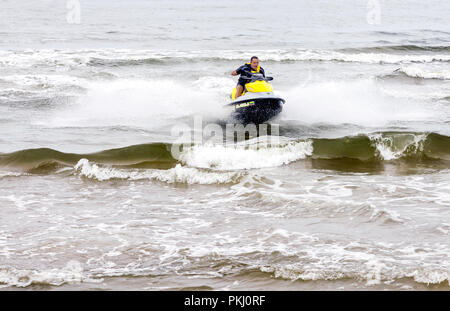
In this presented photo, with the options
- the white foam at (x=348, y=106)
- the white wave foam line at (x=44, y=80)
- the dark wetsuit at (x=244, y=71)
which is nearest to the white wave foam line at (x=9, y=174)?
the dark wetsuit at (x=244, y=71)

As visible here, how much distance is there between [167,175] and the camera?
11.5 metres

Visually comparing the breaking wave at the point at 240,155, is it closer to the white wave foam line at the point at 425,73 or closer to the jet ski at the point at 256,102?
the jet ski at the point at 256,102

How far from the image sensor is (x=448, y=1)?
59.3 metres

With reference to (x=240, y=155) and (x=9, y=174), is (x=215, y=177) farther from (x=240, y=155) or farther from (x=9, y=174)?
(x=9, y=174)

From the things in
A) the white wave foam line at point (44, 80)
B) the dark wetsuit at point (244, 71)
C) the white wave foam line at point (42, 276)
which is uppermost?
the white wave foam line at point (44, 80)

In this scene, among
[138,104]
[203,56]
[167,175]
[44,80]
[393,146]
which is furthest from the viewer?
[203,56]

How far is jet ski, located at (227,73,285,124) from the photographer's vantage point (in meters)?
15.3

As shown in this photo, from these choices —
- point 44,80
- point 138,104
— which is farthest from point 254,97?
point 44,80

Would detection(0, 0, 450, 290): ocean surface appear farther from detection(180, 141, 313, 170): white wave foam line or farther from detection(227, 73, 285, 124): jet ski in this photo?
detection(227, 73, 285, 124): jet ski

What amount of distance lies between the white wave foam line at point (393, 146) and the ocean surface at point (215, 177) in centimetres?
3

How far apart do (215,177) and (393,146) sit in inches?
171

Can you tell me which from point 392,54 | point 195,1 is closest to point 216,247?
point 392,54

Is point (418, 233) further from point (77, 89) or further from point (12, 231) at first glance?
point (77, 89)

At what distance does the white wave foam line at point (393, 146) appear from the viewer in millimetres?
12961
